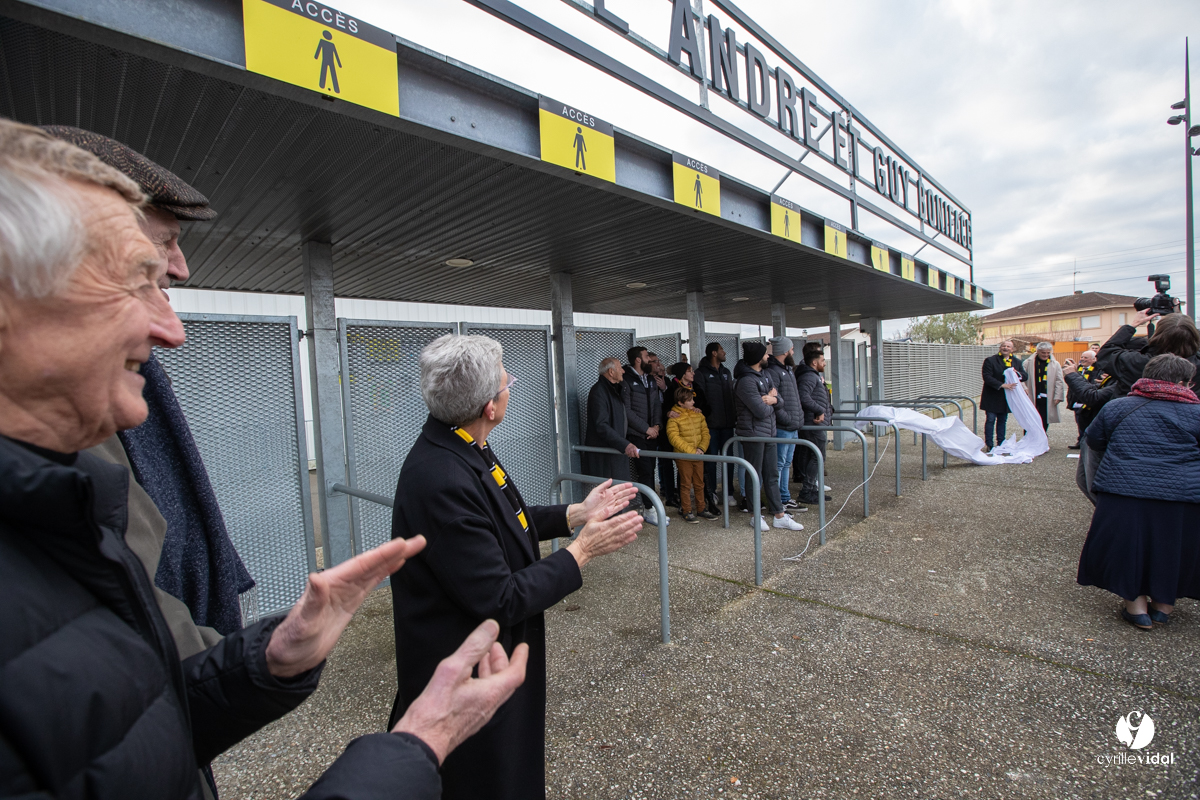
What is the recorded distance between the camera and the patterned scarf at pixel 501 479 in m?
1.64

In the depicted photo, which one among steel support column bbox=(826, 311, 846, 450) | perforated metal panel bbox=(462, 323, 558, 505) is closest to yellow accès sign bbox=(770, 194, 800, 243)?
perforated metal panel bbox=(462, 323, 558, 505)

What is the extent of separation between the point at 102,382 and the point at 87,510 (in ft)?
0.52

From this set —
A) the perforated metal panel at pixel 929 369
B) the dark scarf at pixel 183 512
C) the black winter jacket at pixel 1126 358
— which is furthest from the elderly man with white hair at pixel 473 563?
the perforated metal panel at pixel 929 369

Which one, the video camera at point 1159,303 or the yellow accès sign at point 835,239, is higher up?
the yellow accès sign at point 835,239

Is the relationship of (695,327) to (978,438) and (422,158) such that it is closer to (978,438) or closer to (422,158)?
(978,438)

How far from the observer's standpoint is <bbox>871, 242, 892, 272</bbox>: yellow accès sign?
6.12m

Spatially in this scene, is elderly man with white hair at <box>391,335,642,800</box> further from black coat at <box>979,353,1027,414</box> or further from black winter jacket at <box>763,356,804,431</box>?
black coat at <box>979,353,1027,414</box>

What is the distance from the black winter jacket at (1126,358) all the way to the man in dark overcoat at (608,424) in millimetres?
3634

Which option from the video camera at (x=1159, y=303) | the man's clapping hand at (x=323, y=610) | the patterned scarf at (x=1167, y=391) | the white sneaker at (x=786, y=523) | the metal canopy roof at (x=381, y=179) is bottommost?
the white sneaker at (x=786, y=523)

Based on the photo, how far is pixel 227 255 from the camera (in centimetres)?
461

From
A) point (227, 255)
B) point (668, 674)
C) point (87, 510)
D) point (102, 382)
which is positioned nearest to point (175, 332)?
point (102, 382)

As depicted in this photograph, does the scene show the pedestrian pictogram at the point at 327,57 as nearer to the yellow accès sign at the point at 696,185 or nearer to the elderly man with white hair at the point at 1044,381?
the yellow accès sign at the point at 696,185

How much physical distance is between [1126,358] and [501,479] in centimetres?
461

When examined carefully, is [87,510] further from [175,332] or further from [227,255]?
[227,255]
